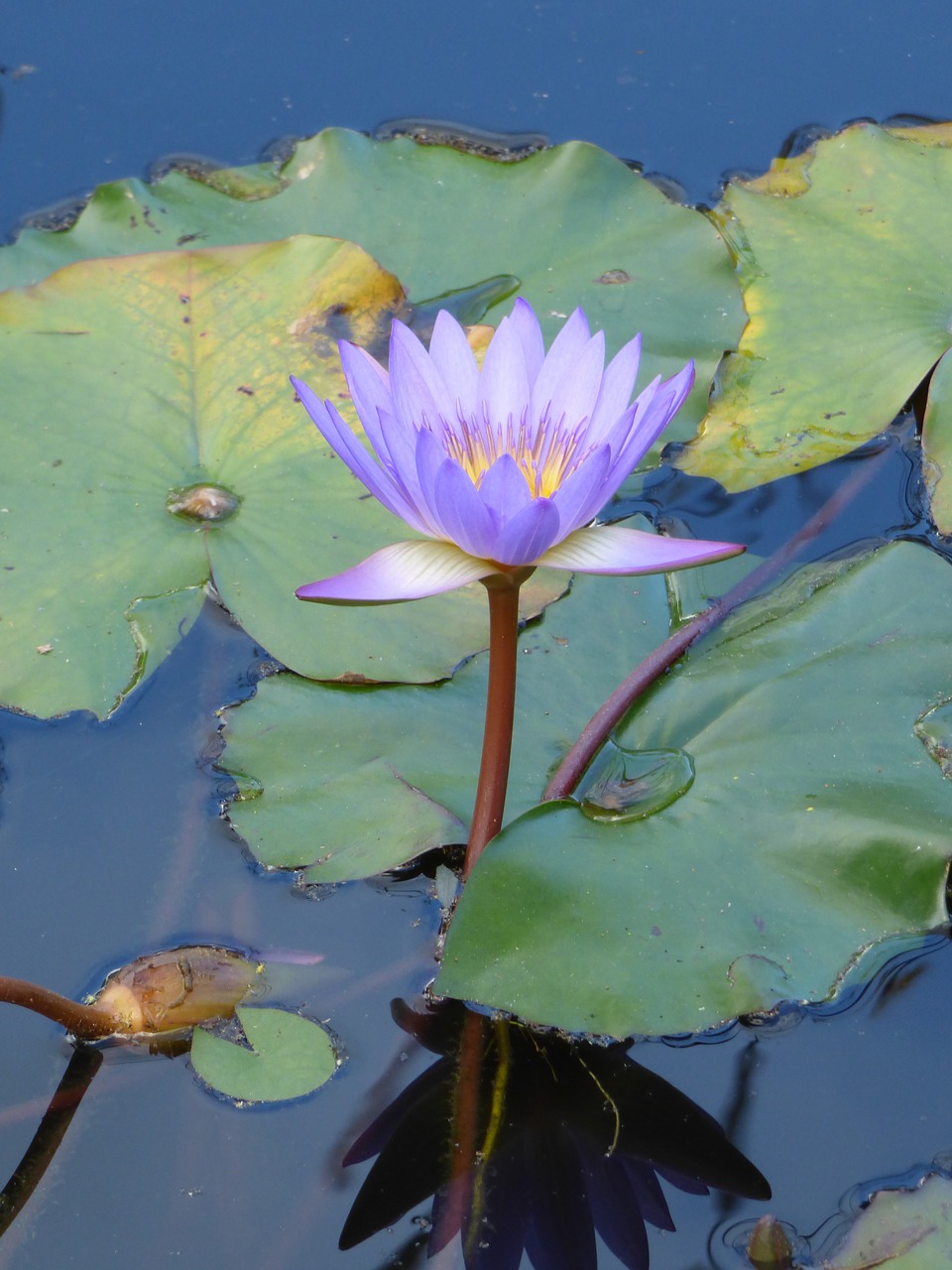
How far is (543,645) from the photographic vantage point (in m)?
2.04

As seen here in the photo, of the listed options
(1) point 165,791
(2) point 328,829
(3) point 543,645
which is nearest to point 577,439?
(3) point 543,645

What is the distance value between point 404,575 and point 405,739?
1.92 feet

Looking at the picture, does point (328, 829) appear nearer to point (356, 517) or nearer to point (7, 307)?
point (356, 517)

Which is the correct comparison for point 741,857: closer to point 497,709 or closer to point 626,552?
point 497,709

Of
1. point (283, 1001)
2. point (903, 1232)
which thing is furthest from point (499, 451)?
point (903, 1232)

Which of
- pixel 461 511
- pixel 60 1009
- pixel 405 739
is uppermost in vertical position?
pixel 461 511

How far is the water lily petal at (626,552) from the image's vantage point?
1.35 m

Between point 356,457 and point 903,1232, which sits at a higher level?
point 356,457

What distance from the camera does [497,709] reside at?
61.0 inches

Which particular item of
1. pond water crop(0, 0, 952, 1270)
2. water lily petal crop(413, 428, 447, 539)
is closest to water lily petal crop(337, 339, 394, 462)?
water lily petal crop(413, 428, 447, 539)

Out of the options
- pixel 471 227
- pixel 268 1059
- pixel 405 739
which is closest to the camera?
pixel 268 1059

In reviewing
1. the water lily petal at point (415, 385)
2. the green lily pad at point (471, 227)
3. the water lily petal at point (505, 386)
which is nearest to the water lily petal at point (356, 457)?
the water lily petal at point (415, 385)

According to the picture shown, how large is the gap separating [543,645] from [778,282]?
1113 mm

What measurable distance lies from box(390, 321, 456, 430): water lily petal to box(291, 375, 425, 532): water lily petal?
0.12 metres
